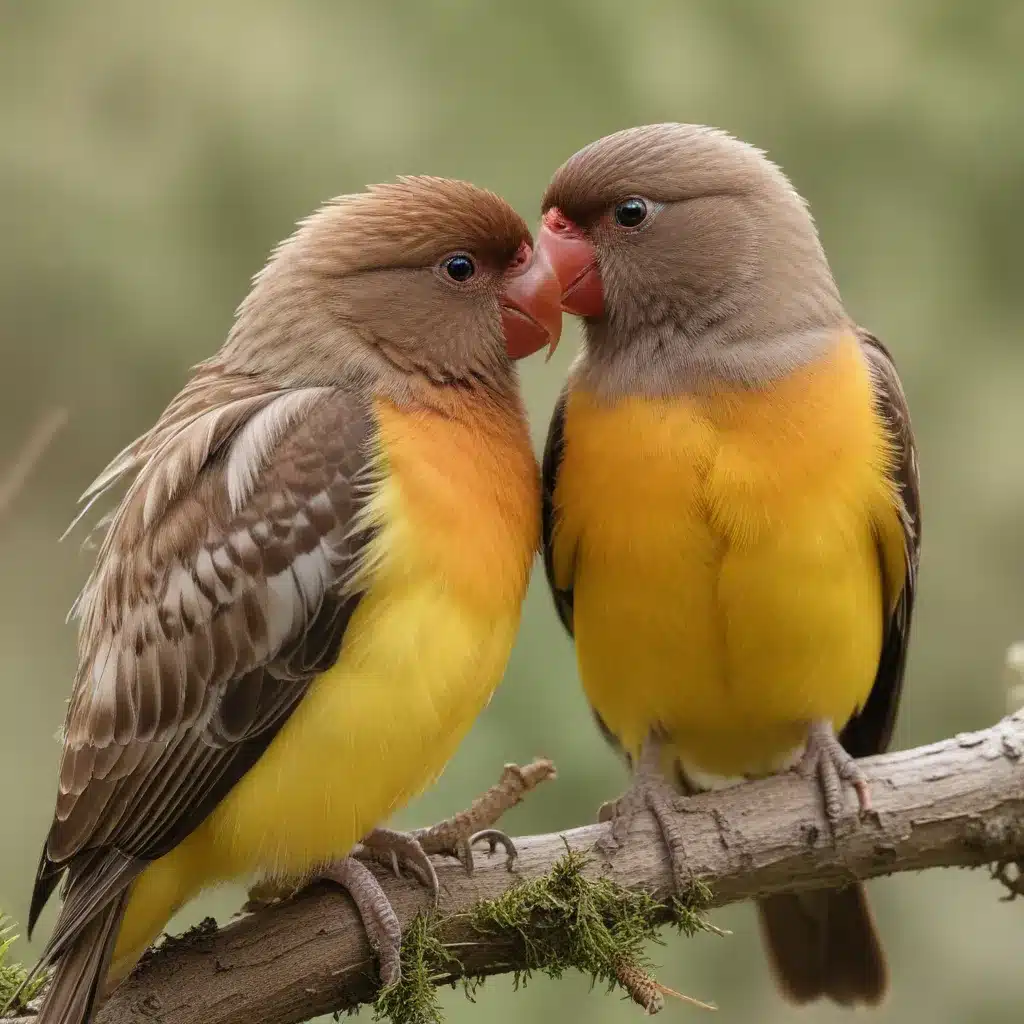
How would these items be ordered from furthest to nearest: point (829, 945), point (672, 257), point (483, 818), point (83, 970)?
point (829, 945) → point (672, 257) → point (483, 818) → point (83, 970)

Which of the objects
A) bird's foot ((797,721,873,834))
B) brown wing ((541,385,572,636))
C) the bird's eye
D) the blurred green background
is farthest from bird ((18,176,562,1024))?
the blurred green background

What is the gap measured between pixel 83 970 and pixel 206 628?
76 cm

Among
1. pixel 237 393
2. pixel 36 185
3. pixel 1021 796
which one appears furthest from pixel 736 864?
pixel 36 185

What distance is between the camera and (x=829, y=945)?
427 centimetres

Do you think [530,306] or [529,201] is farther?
[529,201]

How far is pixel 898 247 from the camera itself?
6.33 metres

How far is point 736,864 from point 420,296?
1.57m

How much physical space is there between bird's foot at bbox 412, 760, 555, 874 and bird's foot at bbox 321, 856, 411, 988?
0.17 m

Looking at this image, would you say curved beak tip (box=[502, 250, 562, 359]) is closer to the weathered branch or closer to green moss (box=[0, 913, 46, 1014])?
the weathered branch


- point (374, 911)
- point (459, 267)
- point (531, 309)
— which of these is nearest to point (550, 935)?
point (374, 911)

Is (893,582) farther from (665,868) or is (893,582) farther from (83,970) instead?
(83,970)

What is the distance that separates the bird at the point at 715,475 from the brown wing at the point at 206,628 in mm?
715

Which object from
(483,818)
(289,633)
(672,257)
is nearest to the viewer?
(289,633)

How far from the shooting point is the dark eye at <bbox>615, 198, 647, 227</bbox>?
3.87m
